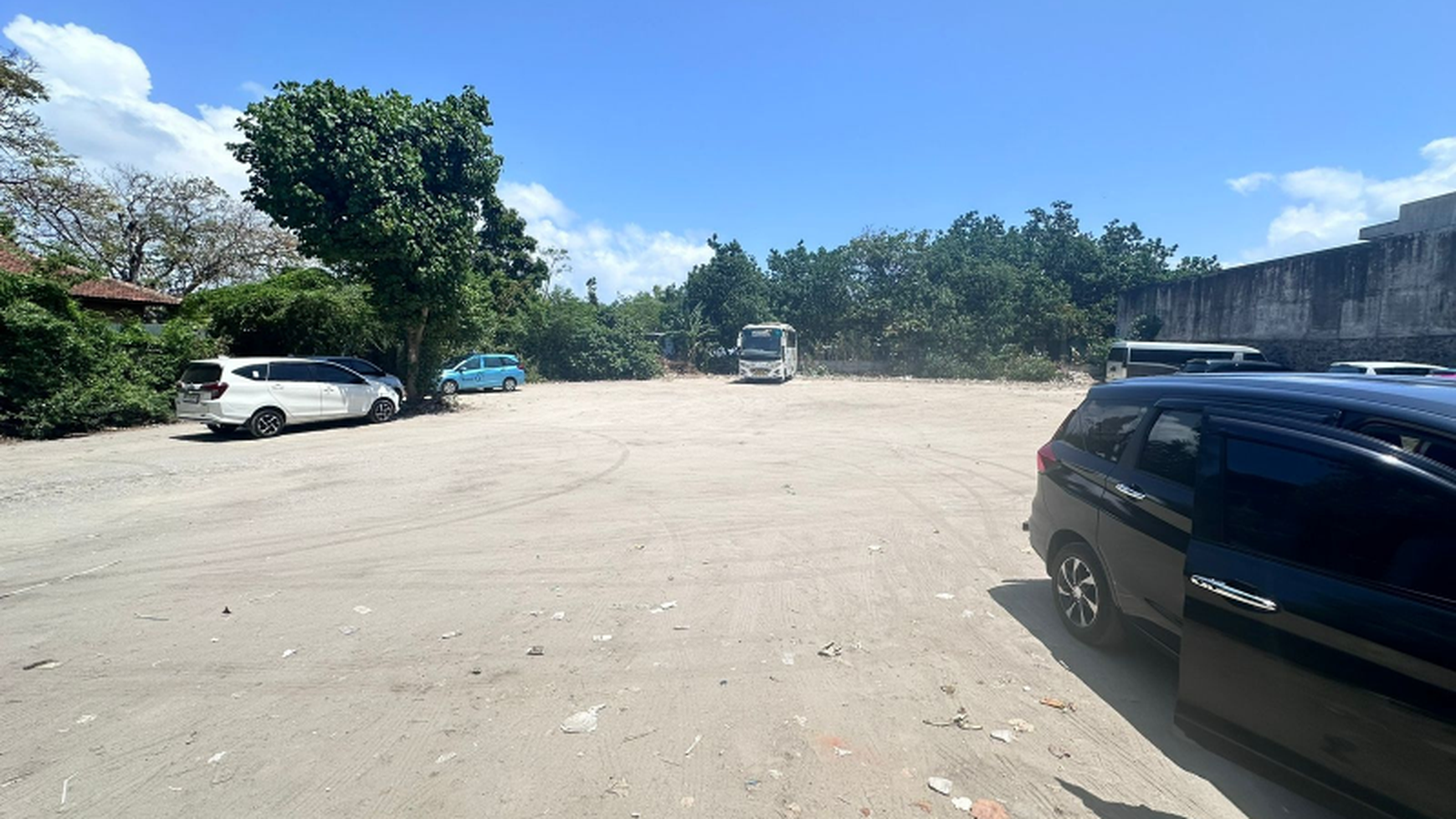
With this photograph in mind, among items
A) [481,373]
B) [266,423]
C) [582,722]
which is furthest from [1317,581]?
[481,373]

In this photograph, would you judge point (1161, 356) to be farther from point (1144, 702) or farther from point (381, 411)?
point (381, 411)

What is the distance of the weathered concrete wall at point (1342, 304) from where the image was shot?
2289 centimetres

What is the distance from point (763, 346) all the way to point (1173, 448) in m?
30.4

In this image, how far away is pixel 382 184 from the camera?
15992mm

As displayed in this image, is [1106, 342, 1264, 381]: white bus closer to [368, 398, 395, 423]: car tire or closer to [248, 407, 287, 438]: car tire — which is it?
[368, 398, 395, 423]: car tire

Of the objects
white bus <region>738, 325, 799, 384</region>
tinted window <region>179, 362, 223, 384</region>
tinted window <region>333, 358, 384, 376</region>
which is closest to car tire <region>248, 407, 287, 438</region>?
tinted window <region>179, 362, 223, 384</region>

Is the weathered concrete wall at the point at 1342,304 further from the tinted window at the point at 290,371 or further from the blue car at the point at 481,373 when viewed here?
the tinted window at the point at 290,371

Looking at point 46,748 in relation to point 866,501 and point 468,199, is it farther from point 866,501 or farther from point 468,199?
point 468,199

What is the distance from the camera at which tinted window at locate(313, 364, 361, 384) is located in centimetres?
1546

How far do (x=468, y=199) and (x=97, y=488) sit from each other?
12.1m

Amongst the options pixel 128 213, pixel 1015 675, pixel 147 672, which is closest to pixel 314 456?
pixel 147 672

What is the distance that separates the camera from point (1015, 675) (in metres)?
3.83

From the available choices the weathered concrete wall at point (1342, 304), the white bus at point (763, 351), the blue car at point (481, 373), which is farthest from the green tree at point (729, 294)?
the weathered concrete wall at point (1342, 304)

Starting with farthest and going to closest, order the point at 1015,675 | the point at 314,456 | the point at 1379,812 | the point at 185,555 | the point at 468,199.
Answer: the point at 468,199 < the point at 314,456 < the point at 185,555 < the point at 1015,675 < the point at 1379,812
